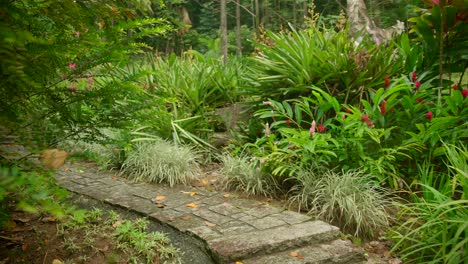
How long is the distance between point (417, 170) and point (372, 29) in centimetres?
333

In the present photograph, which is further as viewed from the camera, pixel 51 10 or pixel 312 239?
pixel 312 239

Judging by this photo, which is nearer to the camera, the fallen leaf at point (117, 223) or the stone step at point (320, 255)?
the stone step at point (320, 255)

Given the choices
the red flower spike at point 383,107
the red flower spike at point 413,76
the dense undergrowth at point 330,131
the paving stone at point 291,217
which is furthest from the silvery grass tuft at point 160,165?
the red flower spike at point 413,76

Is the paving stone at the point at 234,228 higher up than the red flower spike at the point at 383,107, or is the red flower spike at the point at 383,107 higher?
the red flower spike at the point at 383,107

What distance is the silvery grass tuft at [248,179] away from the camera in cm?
361

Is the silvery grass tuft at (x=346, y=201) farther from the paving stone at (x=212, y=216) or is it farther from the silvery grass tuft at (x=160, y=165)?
the silvery grass tuft at (x=160, y=165)

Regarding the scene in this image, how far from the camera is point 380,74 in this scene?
4188 mm

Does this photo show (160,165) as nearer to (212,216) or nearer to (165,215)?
(165,215)

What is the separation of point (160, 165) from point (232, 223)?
4.28 feet

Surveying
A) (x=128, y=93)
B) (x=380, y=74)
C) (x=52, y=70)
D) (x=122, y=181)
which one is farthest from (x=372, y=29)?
(x=52, y=70)

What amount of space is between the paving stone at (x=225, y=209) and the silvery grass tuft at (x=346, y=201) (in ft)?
1.67

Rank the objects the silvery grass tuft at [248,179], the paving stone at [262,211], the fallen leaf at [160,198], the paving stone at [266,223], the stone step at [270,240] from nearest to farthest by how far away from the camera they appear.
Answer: the stone step at [270,240] < the paving stone at [266,223] < the paving stone at [262,211] < the fallen leaf at [160,198] < the silvery grass tuft at [248,179]

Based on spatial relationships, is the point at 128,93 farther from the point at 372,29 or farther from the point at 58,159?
the point at 372,29

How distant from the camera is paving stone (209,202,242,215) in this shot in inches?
123
